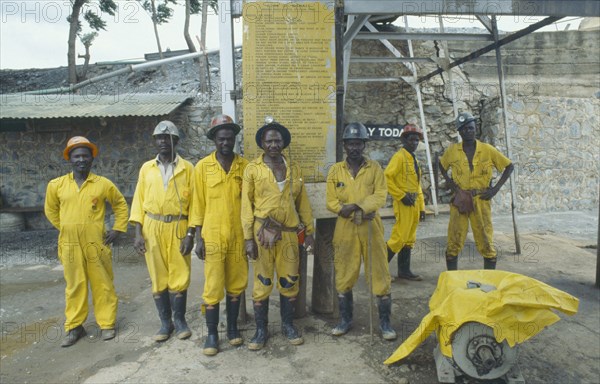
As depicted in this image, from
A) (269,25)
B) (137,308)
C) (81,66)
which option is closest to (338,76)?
(269,25)

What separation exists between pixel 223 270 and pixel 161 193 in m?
0.93

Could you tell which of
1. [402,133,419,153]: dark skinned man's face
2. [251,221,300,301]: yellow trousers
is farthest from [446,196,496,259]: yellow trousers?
[251,221,300,301]: yellow trousers

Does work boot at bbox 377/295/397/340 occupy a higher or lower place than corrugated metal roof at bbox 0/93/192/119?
lower

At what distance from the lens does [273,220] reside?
11.5 ft

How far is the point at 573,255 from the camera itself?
6070 millimetres

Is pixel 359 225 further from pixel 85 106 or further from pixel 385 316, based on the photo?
pixel 85 106

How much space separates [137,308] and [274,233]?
2.37 meters

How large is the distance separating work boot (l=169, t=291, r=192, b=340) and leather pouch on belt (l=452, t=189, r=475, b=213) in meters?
3.14

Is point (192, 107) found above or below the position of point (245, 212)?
above

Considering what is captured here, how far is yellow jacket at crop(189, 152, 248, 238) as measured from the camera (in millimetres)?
3574

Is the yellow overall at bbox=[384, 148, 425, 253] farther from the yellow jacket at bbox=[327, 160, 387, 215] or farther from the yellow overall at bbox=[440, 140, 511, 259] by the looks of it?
the yellow jacket at bbox=[327, 160, 387, 215]

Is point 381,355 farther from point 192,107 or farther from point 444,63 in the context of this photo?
point 192,107

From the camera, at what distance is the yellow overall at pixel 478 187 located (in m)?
4.67

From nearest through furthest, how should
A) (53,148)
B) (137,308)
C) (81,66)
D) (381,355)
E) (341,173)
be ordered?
(381,355) < (341,173) < (137,308) < (53,148) < (81,66)
